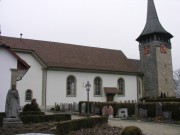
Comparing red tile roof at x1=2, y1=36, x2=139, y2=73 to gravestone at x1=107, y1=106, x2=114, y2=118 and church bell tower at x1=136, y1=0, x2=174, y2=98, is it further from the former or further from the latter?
gravestone at x1=107, y1=106, x2=114, y2=118

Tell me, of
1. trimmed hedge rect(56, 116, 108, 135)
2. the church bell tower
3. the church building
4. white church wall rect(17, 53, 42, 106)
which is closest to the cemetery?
trimmed hedge rect(56, 116, 108, 135)

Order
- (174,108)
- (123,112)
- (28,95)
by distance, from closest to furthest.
→ (174,108) < (123,112) < (28,95)

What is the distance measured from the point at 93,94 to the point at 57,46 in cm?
820

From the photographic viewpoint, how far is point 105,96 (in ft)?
114

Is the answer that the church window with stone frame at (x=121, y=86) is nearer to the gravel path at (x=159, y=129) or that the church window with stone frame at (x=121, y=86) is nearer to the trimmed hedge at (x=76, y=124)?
the gravel path at (x=159, y=129)

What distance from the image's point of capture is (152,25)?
1593 inches

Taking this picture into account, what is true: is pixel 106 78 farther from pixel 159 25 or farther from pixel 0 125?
pixel 0 125

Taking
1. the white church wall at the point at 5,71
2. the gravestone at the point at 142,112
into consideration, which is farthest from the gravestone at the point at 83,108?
the white church wall at the point at 5,71

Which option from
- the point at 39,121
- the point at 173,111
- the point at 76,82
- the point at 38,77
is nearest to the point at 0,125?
the point at 39,121

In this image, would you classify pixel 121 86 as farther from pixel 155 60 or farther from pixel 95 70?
pixel 155 60

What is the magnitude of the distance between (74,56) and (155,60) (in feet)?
38.7

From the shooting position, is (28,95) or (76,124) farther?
(28,95)

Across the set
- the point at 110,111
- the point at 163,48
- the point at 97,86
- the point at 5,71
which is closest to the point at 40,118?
the point at 5,71

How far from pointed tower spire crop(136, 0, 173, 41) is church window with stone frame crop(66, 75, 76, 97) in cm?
1407
